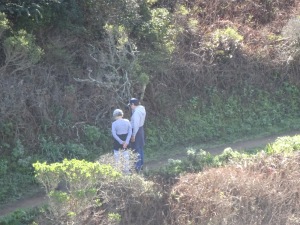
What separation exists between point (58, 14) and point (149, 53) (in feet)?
8.62

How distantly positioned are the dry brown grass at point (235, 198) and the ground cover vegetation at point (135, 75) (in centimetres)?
380

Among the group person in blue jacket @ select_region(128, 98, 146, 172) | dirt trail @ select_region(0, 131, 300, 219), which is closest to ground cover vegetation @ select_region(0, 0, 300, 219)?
dirt trail @ select_region(0, 131, 300, 219)

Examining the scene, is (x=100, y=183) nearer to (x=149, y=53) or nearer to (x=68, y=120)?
(x=68, y=120)

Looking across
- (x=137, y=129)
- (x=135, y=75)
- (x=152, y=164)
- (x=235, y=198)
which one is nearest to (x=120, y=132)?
(x=137, y=129)

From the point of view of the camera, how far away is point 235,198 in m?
11.3

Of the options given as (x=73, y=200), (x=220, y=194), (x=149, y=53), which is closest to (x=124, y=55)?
(x=149, y=53)

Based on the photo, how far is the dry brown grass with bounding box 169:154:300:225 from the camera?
1118 centimetres

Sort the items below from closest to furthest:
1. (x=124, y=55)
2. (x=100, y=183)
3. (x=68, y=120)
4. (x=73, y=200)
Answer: (x=73, y=200) → (x=100, y=183) → (x=68, y=120) → (x=124, y=55)

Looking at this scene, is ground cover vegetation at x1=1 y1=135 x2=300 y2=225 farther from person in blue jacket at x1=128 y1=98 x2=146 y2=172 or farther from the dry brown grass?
person in blue jacket at x1=128 y1=98 x2=146 y2=172

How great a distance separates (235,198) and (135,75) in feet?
19.6

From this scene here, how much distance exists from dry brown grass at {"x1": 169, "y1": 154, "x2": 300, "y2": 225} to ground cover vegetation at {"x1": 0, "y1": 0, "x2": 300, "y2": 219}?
3799mm

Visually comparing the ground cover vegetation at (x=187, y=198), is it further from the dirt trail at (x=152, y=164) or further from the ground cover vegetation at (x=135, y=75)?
the ground cover vegetation at (x=135, y=75)

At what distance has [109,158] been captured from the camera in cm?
1176

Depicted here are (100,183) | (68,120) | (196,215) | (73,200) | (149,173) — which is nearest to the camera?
(73,200)
